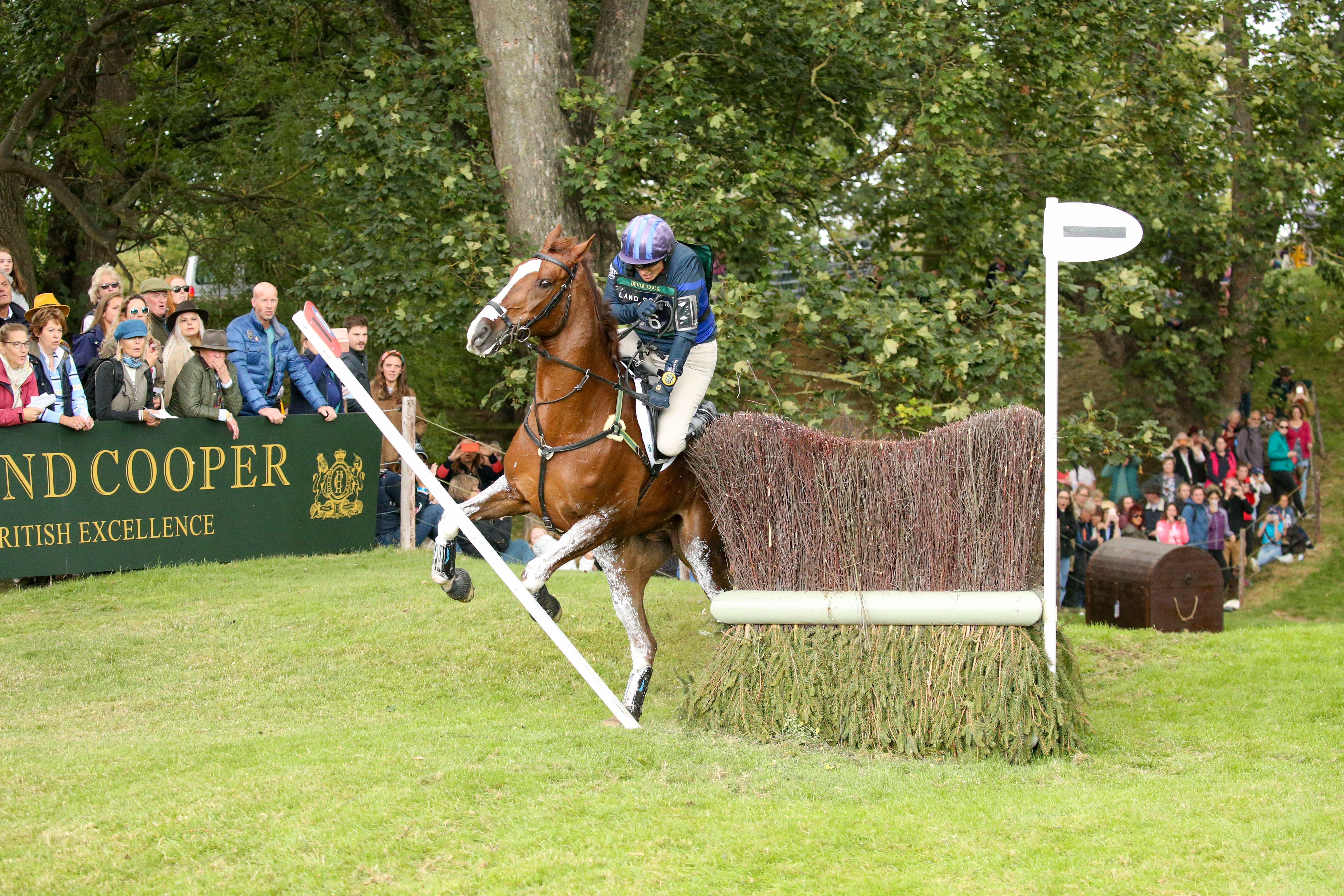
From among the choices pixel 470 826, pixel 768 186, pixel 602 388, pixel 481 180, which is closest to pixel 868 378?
pixel 768 186

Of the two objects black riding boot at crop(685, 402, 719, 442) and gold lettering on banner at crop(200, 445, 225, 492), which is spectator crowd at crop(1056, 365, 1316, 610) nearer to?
black riding boot at crop(685, 402, 719, 442)

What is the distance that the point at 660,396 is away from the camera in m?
6.93

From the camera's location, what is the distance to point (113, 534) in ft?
35.0

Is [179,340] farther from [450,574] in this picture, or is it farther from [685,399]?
[685,399]

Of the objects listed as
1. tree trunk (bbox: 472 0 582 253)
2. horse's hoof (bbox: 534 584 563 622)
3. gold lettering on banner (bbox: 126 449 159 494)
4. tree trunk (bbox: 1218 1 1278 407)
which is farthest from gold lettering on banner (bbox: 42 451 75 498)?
tree trunk (bbox: 1218 1 1278 407)

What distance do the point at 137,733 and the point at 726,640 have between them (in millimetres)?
3151

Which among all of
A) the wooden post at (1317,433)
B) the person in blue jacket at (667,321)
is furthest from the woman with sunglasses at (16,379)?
the wooden post at (1317,433)

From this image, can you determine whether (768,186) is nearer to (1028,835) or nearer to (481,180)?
(481,180)

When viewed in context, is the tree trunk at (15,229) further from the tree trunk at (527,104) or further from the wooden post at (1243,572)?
the wooden post at (1243,572)

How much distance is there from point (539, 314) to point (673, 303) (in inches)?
30.3

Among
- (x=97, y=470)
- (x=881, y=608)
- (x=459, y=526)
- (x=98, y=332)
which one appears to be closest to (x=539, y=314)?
(x=459, y=526)

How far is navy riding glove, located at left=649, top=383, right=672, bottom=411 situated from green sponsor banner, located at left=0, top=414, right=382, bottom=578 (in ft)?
19.0

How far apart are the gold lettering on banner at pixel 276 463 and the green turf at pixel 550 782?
8.96 ft

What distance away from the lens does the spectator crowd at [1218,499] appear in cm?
1572
